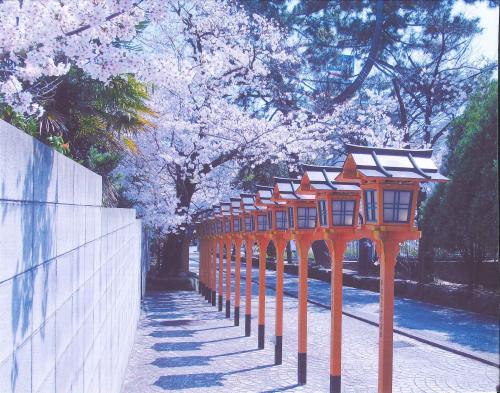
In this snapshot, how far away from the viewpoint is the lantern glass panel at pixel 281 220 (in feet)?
31.8

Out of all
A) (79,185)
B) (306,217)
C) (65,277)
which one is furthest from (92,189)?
(306,217)

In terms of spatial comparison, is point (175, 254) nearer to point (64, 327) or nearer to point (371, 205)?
point (371, 205)

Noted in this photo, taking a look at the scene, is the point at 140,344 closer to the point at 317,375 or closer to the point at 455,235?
the point at 317,375

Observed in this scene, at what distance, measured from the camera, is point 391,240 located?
546 cm

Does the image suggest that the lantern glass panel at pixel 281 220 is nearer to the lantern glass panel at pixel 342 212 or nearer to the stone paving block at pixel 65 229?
the lantern glass panel at pixel 342 212

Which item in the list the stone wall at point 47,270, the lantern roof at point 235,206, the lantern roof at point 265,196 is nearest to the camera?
the stone wall at point 47,270

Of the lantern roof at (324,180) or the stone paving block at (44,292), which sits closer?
the stone paving block at (44,292)

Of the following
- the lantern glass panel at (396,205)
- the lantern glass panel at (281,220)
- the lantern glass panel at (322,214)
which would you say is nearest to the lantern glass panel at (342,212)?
the lantern glass panel at (322,214)

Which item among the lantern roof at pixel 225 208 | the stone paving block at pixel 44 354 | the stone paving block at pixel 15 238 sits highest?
the lantern roof at pixel 225 208

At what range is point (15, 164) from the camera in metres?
2.03

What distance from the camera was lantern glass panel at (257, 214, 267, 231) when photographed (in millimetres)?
10867

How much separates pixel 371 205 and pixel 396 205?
0.27 meters

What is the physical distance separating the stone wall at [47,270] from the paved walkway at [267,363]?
3.87 meters

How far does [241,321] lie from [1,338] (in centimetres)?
1256
